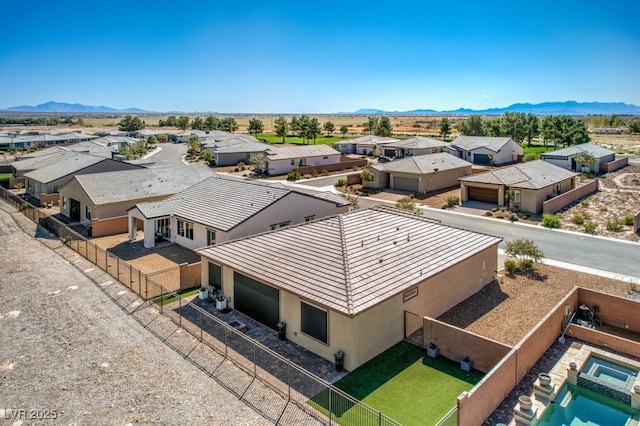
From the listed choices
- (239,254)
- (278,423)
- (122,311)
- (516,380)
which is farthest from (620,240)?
(122,311)

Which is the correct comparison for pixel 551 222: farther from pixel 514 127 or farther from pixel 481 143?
pixel 514 127

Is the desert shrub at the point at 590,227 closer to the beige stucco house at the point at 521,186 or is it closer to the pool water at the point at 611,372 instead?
the beige stucco house at the point at 521,186

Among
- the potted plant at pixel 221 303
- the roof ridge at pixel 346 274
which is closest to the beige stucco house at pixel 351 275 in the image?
the roof ridge at pixel 346 274

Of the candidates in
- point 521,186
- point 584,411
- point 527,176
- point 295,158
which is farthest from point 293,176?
point 584,411

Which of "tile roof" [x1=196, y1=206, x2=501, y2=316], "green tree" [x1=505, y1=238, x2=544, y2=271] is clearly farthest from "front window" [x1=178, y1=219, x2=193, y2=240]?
"green tree" [x1=505, y1=238, x2=544, y2=271]

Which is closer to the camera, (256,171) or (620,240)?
(620,240)

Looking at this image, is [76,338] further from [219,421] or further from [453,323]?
[453,323]
